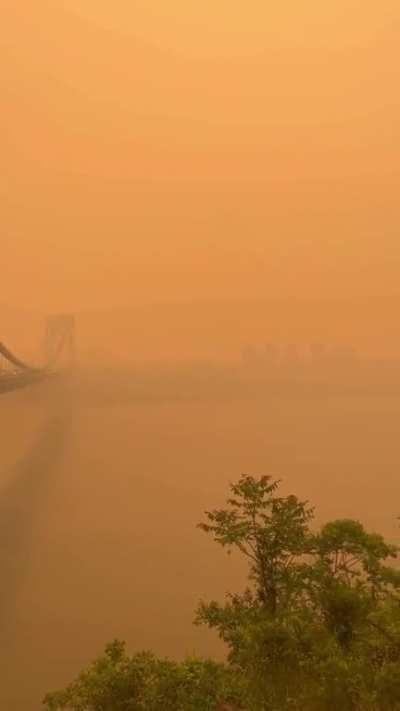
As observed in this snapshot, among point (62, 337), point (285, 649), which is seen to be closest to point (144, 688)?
point (285, 649)

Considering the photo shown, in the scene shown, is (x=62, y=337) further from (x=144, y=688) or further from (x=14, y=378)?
(x=144, y=688)

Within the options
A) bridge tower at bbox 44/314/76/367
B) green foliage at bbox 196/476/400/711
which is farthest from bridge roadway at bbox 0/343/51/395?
bridge tower at bbox 44/314/76/367

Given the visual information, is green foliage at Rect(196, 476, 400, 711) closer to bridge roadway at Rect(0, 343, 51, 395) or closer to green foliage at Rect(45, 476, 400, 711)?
green foliage at Rect(45, 476, 400, 711)

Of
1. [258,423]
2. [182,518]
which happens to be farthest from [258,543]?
[258,423]

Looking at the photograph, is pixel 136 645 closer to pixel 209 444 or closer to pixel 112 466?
pixel 112 466

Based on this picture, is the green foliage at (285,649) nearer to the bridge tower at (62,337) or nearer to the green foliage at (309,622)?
the green foliage at (309,622)

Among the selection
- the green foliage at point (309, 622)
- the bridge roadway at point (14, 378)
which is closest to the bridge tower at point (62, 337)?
the bridge roadway at point (14, 378)

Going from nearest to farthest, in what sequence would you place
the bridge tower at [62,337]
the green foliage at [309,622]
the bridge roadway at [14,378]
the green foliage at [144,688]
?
the green foliage at [309,622]
the green foliage at [144,688]
the bridge roadway at [14,378]
the bridge tower at [62,337]

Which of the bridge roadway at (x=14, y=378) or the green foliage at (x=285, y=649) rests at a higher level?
the bridge roadway at (x=14, y=378)
